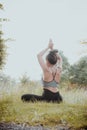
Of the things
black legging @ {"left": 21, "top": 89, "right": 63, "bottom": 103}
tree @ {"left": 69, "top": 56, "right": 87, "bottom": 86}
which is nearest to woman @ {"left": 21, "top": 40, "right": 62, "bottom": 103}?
black legging @ {"left": 21, "top": 89, "right": 63, "bottom": 103}

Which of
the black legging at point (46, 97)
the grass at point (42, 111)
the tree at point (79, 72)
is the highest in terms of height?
the tree at point (79, 72)

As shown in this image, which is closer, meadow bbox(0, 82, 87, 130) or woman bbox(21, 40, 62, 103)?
meadow bbox(0, 82, 87, 130)

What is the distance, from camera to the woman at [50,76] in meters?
3.33

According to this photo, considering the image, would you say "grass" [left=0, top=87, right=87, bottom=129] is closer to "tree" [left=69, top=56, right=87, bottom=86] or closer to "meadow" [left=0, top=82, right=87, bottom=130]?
"meadow" [left=0, top=82, right=87, bottom=130]

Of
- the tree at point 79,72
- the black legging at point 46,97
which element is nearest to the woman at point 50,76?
the black legging at point 46,97

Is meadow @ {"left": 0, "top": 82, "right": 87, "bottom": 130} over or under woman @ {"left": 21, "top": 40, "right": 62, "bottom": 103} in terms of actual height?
under

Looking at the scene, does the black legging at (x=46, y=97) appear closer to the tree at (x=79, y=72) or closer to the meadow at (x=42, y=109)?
the meadow at (x=42, y=109)

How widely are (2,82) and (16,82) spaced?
0.45ft

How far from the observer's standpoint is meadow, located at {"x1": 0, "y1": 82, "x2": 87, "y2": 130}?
10.3 feet

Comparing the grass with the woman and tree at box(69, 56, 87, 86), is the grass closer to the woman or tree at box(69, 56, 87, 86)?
the woman

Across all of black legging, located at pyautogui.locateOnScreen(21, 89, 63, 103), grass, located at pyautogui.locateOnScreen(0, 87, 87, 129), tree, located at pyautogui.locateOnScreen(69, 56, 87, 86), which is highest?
tree, located at pyautogui.locateOnScreen(69, 56, 87, 86)

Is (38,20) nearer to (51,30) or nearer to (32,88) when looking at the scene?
(51,30)

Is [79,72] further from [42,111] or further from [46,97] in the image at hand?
[42,111]

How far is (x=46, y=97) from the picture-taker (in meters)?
3.36
